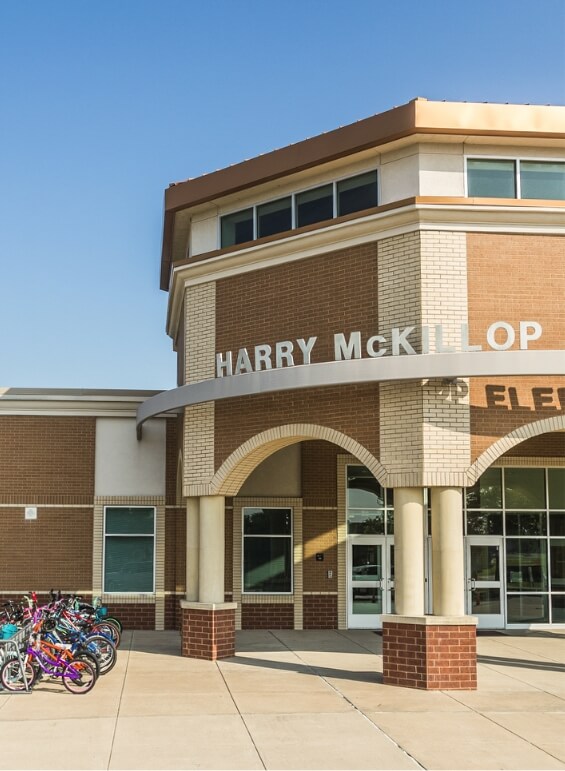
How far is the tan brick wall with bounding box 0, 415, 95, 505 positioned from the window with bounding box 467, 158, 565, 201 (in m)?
11.3

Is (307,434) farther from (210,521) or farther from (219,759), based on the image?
(219,759)

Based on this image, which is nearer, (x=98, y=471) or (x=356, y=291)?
(x=356, y=291)

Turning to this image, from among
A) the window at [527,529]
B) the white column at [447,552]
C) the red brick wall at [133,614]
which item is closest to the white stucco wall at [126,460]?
the red brick wall at [133,614]

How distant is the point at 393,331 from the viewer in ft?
49.9

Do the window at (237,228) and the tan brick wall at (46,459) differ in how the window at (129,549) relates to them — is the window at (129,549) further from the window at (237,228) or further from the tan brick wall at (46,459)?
the window at (237,228)

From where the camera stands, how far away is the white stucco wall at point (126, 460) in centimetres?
2267

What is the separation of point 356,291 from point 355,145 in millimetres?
2455

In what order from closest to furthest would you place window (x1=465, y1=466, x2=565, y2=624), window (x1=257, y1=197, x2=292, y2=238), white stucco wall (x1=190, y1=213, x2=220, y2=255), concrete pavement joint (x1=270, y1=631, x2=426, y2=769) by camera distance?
concrete pavement joint (x1=270, y1=631, x2=426, y2=769) → window (x1=257, y1=197, x2=292, y2=238) → white stucco wall (x1=190, y1=213, x2=220, y2=255) → window (x1=465, y1=466, x2=565, y2=624)

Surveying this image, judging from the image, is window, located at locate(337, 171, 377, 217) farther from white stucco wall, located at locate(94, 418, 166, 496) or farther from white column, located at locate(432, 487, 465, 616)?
white stucco wall, located at locate(94, 418, 166, 496)

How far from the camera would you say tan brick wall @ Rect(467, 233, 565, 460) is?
1506 cm

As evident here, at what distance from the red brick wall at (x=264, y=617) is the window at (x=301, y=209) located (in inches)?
333

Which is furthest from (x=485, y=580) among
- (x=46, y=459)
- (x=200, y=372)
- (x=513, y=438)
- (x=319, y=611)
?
(x=46, y=459)

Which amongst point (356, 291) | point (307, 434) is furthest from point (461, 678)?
point (356, 291)

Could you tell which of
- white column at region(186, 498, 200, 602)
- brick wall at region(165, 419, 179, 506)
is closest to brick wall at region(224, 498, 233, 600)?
brick wall at region(165, 419, 179, 506)
